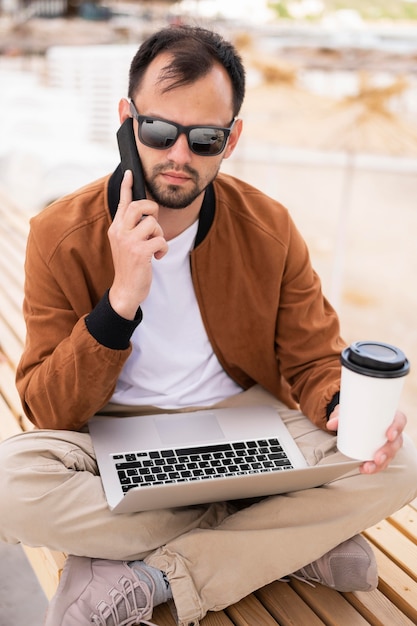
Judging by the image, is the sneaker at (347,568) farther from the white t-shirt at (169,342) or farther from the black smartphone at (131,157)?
the black smartphone at (131,157)

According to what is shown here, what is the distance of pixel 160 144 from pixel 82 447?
0.82 meters

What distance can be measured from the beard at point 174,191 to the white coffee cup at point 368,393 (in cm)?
68

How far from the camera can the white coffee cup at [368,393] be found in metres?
1.59

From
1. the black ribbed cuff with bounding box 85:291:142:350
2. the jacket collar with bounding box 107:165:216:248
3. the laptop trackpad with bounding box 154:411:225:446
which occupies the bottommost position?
the laptop trackpad with bounding box 154:411:225:446

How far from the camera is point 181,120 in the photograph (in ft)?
6.68

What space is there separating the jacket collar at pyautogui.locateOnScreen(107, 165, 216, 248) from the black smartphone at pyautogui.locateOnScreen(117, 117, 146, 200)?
3.0 inches

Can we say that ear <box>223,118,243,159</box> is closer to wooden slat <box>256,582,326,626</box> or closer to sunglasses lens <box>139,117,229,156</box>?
sunglasses lens <box>139,117,229,156</box>

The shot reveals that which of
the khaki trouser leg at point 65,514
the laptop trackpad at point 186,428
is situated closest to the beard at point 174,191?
the laptop trackpad at point 186,428

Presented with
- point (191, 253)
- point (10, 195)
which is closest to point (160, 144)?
Answer: point (191, 253)

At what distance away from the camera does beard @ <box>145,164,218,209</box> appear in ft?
6.81

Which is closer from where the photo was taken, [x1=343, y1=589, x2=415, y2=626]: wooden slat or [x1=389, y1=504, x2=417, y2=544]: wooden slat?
[x1=343, y1=589, x2=415, y2=626]: wooden slat

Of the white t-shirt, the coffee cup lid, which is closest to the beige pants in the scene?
the white t-shirt

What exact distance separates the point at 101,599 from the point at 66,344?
617 mm

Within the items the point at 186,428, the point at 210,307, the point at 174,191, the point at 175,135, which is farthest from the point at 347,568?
the point at 175,135
